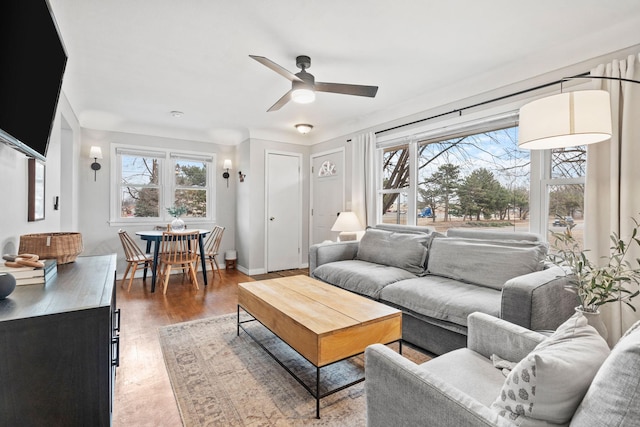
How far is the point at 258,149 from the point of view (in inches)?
202

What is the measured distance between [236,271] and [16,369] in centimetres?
446

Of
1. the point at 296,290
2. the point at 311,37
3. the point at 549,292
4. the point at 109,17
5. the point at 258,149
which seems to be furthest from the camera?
the point at 258,149

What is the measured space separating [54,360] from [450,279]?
260 centimetres

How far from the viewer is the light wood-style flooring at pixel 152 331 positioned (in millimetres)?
1766

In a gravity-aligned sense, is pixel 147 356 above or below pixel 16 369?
below

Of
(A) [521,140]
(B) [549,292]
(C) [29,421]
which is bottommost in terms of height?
(C) [29,421]

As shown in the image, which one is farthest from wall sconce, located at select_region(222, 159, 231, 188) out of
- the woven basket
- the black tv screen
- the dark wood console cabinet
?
the dark wood console cabinet

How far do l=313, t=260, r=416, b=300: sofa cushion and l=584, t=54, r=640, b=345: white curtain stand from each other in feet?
4.59

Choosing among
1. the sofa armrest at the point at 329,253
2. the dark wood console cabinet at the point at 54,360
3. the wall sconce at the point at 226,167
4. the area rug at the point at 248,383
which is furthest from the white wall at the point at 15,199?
the wall sconce at the point at 226,167

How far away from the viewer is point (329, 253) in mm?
3598

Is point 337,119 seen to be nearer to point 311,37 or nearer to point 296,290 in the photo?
point 311,37

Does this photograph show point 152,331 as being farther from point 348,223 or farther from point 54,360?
point 348,223

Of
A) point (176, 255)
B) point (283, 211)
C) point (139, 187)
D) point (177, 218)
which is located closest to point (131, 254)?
point (176, 255)

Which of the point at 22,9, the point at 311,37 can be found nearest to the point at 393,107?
the point at 311,37
